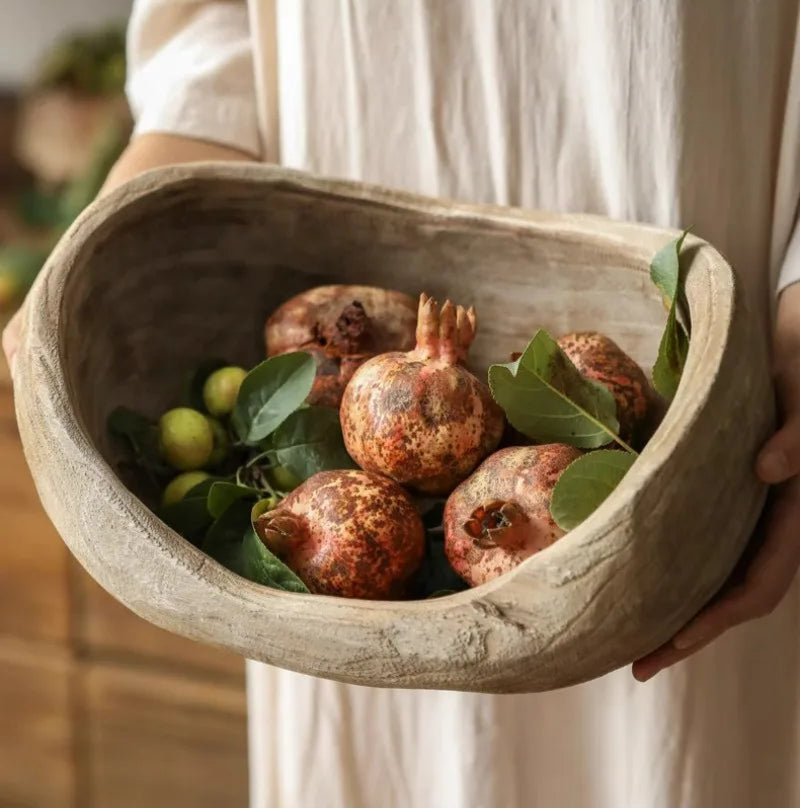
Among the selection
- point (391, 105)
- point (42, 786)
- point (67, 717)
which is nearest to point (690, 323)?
point (391, 105)

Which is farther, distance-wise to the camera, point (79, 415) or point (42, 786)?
point (42, 786)

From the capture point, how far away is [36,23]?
1.34 metres

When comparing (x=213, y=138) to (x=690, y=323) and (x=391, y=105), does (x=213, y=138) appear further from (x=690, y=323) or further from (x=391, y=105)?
(x=690, y=323)

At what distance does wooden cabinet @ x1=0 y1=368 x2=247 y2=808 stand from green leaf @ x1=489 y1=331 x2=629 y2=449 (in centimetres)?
77

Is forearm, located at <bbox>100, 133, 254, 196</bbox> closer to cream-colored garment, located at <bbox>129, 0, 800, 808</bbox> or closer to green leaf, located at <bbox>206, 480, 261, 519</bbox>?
cream-colored garment, located at <bbox>129, 0, 800, 808</bbox>

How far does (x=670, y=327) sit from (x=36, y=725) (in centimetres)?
113

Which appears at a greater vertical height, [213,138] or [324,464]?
[213,138]

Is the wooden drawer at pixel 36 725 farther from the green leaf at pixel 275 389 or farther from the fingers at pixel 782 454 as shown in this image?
the fingers at pixel 782 454

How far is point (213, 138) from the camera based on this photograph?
634 mm

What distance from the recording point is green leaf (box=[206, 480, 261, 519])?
18.7 inches

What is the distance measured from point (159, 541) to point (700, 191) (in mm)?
353

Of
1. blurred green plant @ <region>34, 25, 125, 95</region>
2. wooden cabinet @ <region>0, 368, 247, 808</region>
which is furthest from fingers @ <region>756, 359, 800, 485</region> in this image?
blurred green plant @ <region>34, 25, 125, 95</region>

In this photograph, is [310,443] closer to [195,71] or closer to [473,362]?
[473,362]

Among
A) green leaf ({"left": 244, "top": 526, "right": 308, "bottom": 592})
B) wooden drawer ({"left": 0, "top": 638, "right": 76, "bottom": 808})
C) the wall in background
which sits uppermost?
the wall in background
